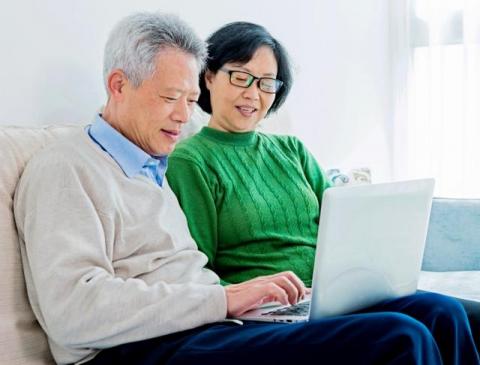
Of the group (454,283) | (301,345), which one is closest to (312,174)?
(454,283)

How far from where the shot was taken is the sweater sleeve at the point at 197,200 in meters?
1.74

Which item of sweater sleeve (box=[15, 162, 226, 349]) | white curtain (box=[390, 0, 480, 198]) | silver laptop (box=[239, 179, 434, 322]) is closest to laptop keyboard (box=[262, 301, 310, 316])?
silver laptop (box=[239, 179, 434, 322])

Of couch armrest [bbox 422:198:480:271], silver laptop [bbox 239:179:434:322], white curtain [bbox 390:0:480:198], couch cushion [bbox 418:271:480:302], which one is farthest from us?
white curtain [bbox 390:0:480:198]

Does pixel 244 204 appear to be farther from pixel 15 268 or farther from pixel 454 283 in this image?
pixel 454 283

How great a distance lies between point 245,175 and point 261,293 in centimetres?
55

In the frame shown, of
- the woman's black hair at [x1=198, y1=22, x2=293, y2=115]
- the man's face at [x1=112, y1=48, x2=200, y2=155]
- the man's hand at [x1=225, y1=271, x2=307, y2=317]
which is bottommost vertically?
the man's hand at [x1=225, y1=271, x2=307, y2=317]

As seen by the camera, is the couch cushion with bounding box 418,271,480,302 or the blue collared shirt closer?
the blue collared shirt

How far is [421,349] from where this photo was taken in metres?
1.21

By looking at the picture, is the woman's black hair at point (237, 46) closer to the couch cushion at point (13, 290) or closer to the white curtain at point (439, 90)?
the couch cushion at point (13, 290)

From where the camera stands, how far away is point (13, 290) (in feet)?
4.47

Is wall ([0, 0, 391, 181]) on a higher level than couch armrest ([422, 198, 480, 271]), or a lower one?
higher

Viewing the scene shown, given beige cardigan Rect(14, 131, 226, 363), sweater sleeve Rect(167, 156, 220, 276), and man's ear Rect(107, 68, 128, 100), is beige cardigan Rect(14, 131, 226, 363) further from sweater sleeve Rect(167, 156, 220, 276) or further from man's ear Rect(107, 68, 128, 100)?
sweater sleeve Rect(167, 156, 220, 276)

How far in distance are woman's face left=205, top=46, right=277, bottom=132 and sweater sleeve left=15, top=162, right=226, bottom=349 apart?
2.09 feet

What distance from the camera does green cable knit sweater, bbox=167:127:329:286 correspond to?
1765 mm
